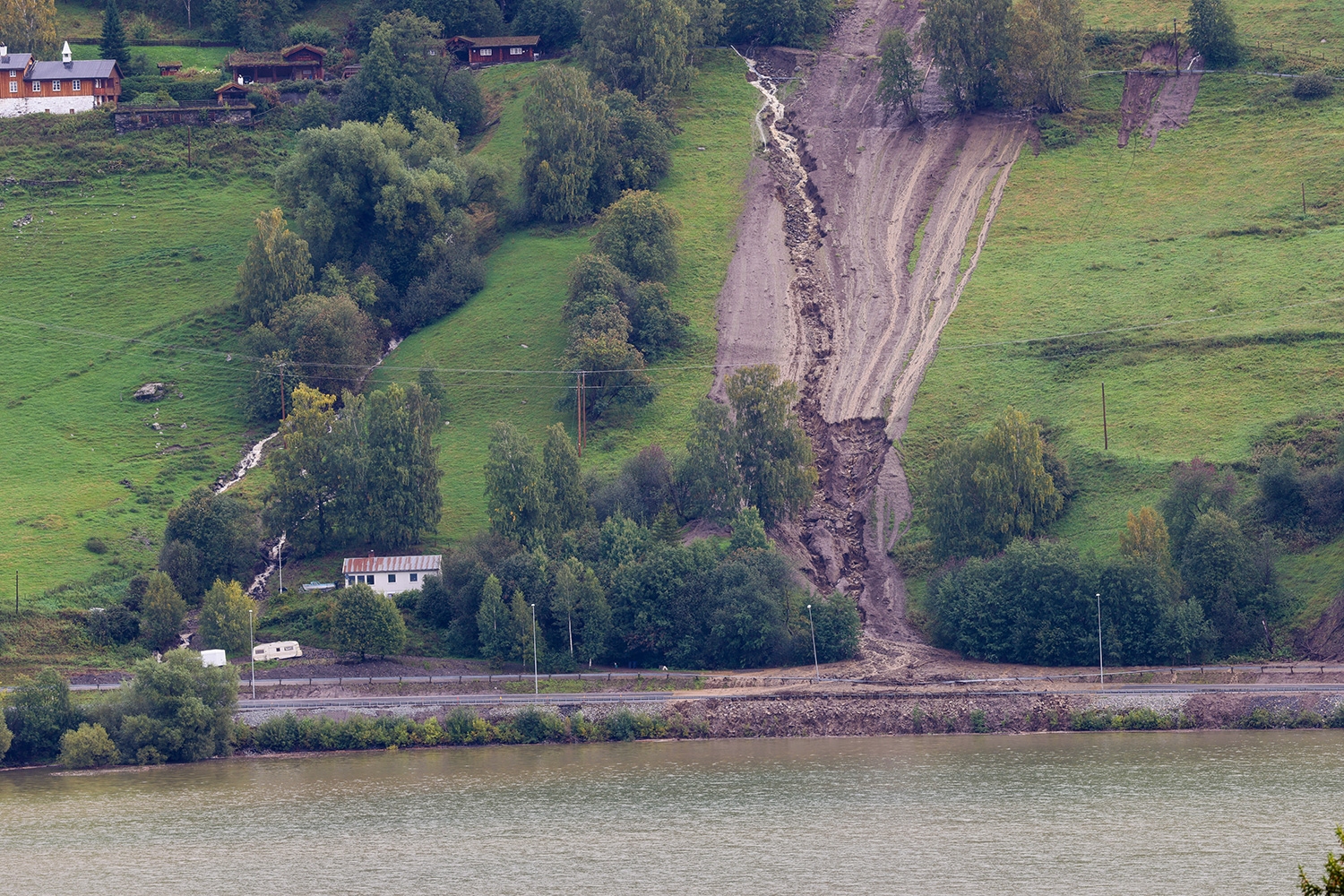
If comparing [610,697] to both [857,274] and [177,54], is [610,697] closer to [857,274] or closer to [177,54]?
[857,274]

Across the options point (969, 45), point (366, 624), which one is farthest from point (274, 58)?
point (366, 624)

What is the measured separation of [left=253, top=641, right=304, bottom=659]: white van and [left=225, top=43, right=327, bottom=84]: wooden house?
258 ft

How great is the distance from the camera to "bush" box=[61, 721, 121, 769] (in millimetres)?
82000

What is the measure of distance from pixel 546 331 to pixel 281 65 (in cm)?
5038

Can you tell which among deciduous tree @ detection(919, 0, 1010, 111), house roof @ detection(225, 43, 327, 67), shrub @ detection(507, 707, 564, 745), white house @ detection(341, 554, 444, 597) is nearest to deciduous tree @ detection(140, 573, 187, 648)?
white house @ detection(341, 554, 444, 597)

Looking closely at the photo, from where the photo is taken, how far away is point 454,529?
107 metres

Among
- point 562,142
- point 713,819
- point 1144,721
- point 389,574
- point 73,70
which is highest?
point 73,70

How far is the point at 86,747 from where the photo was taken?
8200 centimetres

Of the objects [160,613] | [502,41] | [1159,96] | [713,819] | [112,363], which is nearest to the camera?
[713,819]

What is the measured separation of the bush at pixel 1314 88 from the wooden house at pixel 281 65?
283 ft

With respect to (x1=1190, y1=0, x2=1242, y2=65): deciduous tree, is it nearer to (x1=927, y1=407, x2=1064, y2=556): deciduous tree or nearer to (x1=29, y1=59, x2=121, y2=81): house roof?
(x1=927, y1=407, x2=1064, y2=556): deciduous tree

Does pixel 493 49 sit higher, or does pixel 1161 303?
pixel 493 49

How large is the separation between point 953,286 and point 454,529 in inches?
1742

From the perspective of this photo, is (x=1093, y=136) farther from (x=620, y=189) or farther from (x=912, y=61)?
(x=620, y=189)
